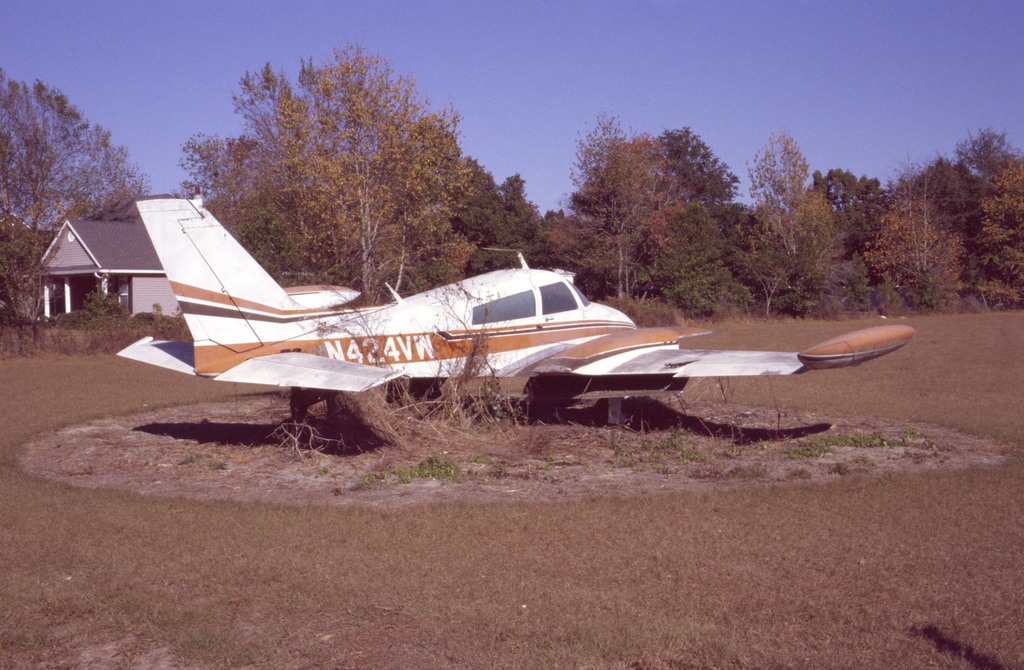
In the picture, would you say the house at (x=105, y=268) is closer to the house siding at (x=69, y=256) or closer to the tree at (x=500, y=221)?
the house siding at (x=69, y=256)

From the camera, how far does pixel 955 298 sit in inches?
1831

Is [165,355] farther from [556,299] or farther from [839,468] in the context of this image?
[839,468]

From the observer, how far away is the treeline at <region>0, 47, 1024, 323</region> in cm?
2517

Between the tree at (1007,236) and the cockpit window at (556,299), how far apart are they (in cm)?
4721

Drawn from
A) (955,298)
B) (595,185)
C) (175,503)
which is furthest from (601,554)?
(955,298)

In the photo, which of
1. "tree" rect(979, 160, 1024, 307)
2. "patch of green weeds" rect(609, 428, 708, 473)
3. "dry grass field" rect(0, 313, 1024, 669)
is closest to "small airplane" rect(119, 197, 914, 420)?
"patch of green weeds" rect(609, 428, 708, 473)

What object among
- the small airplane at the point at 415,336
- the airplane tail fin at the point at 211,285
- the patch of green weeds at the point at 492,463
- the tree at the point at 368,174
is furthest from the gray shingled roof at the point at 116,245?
the patch of green weeds at the point at 492,463

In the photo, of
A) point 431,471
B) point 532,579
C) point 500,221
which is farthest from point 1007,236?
point 532,579

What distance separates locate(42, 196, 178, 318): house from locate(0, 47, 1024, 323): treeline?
2.00 meters

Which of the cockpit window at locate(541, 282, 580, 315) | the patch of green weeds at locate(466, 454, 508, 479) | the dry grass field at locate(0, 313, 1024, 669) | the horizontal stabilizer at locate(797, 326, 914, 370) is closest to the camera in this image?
the dry grass field at locate(0, 313, 1024, 669)

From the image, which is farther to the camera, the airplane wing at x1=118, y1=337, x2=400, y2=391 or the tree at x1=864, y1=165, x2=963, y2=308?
the tree at x1=864, y1=165, x2=963, y2=308

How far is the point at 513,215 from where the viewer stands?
54938 mm

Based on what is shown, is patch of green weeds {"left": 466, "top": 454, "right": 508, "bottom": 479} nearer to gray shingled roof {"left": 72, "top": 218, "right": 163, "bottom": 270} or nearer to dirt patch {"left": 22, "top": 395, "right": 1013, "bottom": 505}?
dirt patch {"left": 22, "top": 395, "right": 1013, "bottom": 505}

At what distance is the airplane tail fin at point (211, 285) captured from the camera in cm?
987
